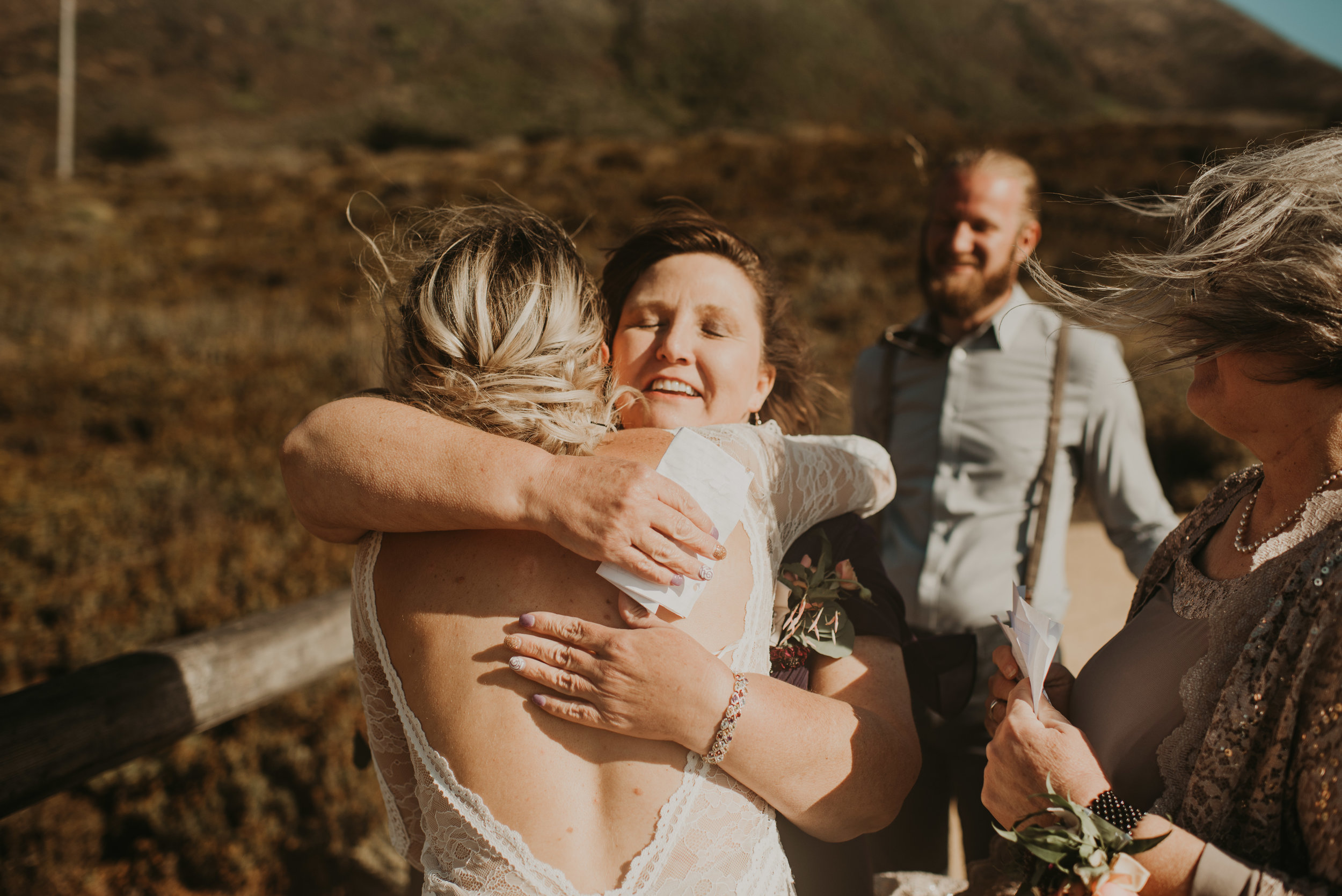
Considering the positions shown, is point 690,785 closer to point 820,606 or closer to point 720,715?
point 720,715

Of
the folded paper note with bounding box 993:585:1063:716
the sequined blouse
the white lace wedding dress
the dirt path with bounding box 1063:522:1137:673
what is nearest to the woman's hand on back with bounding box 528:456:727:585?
the white lace wedding dress

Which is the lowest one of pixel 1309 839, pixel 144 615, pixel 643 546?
pixel 144 615

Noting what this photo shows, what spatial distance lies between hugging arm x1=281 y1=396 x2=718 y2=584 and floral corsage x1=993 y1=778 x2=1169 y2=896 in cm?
64

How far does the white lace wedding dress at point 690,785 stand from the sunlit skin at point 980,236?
1.52 meters

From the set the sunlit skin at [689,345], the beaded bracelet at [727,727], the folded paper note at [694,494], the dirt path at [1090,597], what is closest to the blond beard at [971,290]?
the sunlit skin at [689,345]

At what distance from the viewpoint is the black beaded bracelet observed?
123 cm

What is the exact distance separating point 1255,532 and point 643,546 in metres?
1.01

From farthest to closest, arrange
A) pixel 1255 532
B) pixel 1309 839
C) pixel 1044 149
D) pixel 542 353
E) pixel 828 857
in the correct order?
pixel 1044 149
pixel 828 857
pixel 542 353
pixel 1255 532
pixel 1309 839

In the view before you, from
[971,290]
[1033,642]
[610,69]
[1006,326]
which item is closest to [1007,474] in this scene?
[1006,326]

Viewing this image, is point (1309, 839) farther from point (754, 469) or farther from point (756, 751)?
point (754, 469)

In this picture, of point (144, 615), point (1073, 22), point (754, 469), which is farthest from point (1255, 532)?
point (1073, 22)

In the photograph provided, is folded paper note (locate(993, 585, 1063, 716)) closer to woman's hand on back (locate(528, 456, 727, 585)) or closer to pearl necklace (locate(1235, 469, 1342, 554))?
pearl necklace (locate(1235, 469, 1342, 554))

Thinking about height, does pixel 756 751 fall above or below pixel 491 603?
below

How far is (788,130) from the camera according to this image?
1174 inches
